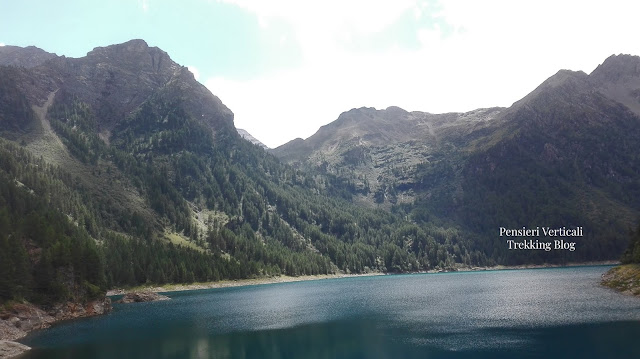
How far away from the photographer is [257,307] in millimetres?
126125

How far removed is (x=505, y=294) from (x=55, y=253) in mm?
125061

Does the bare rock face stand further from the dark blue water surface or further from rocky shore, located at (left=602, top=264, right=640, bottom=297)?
rocky shore, located at (left=602, top=264, right=640, bottom=297)

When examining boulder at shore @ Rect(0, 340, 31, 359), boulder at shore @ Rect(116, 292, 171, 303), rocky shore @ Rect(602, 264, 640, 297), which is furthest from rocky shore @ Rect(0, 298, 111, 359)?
rocky shore @ Rect(602, 264, 640, 297)

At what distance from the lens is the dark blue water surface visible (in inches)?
2370

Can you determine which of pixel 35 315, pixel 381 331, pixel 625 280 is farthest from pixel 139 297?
pixel 625 280

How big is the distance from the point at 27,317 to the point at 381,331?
7823 cm

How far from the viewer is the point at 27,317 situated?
95.1 m

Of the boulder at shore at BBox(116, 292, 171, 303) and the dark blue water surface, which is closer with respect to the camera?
the dark blue water surface

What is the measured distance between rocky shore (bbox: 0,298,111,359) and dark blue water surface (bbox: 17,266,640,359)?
3.59 m

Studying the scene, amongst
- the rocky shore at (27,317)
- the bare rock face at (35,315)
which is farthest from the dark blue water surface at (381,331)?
the bare rock face at (35,315)

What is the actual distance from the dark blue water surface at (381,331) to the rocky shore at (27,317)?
11.8 feet

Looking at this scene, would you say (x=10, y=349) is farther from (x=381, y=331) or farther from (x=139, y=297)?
(x=139, y=297)

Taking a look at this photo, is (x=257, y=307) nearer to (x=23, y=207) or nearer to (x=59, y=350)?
(x=59, y=350)


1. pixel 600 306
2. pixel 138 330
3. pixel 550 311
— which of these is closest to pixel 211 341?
pixel 138 330
